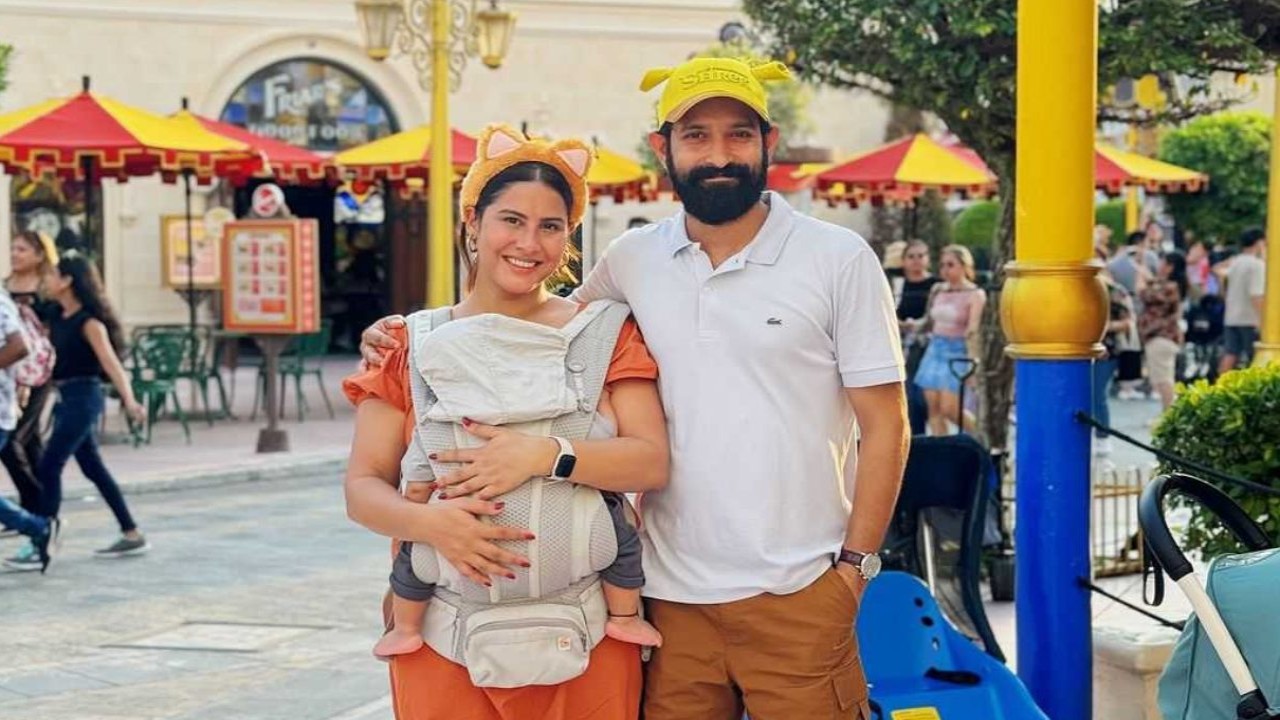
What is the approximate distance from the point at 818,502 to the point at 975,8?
15.5ft

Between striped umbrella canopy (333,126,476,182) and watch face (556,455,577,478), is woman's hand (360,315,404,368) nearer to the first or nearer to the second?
watch face (556,455,577,478)

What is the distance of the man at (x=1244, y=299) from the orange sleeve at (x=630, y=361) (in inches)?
578

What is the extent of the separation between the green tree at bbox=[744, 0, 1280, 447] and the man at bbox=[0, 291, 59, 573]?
400cm

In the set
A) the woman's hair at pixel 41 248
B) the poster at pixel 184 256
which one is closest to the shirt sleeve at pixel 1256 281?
the woman's hair at pixel 41 248

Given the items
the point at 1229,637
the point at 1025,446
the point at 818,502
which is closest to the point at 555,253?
the point at 818,502

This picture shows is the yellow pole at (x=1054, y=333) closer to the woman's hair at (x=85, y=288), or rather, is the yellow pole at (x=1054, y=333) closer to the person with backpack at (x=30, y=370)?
the person with backpack at (x=30, y=370)

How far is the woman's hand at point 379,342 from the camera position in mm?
3518

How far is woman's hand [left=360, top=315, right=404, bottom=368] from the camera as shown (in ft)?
11.5

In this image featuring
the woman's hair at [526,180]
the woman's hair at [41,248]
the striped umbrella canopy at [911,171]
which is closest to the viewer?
the woman's hair at [526,180]

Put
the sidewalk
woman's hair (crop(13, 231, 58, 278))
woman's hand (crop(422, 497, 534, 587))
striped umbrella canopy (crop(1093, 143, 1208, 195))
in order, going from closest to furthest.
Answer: woman's hand (crop(422, 497, 534, 587)) → woman's hair (crop(13, 231, 58, 278)) → the sidewalk → striped umbrella canopy (crop(1093, 143, 1208, 195))

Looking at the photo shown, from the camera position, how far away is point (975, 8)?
783 centimetres

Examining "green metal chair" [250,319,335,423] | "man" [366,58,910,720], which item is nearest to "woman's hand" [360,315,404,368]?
"man" [366,58,910,720]

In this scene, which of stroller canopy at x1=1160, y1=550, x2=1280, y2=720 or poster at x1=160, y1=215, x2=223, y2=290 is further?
poster at x1=160, y1=215, x2=223, y2=290

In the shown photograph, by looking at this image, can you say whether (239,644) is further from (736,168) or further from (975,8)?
(736,168)
